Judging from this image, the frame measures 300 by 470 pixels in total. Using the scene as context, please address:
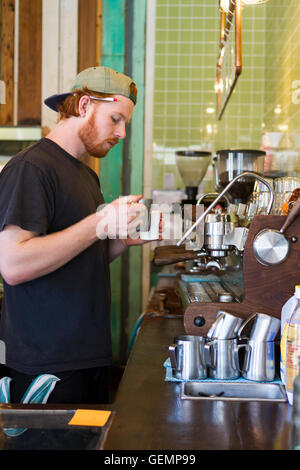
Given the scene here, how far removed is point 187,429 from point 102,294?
0.85 meters

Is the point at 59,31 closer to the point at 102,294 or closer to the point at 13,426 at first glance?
the point at 102,294

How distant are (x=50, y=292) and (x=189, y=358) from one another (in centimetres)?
54

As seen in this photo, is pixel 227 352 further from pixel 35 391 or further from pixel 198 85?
pixel 198 85

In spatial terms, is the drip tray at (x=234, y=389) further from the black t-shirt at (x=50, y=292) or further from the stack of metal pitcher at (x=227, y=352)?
the black t-shirt at (x=50, y=292)

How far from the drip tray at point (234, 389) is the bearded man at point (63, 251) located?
489 millimetres

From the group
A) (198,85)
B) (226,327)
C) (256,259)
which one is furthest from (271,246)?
(198,85)

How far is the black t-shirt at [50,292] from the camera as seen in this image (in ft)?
5.14

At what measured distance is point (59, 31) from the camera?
3875 mm

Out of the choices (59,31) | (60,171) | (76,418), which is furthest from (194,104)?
(76,418)

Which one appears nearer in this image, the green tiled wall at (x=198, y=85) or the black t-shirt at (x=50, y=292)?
the black t-shirt at (x=50, y=292)

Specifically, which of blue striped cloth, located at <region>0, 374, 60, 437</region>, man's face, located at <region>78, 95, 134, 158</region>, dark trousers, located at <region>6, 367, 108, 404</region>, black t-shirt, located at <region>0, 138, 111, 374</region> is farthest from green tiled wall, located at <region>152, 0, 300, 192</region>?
blue striped cloth, located at <region>0, 374, 60, 437</region>

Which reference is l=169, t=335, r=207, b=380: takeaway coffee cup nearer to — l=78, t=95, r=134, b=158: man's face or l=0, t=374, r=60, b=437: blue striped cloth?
l=0, t=374, r=60, b=437: blue striped cloth

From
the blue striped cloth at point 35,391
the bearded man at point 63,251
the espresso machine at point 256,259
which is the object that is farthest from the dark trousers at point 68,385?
the espresso machine at point 256,259

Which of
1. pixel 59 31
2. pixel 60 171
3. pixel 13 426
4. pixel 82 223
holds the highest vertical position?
pixel 59 31
